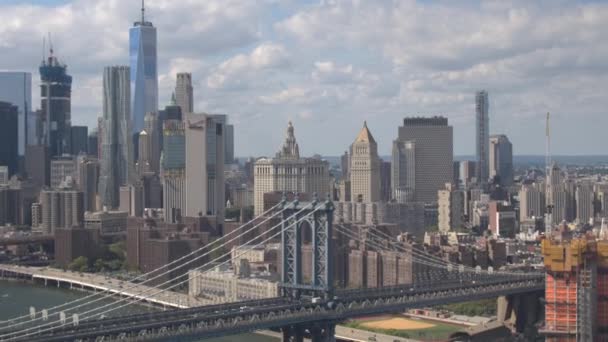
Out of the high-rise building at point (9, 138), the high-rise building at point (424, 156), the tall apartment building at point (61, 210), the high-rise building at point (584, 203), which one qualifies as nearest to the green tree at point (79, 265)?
the tall apartment building at point (61, 210)

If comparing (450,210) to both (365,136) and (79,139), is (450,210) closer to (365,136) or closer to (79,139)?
(365,136)

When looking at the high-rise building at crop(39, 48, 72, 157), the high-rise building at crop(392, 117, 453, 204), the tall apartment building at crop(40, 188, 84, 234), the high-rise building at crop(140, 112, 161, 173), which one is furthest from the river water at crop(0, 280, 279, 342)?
the high-rise building at crop(39, 48, 72, 157)

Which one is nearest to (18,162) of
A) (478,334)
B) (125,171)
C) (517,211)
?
(125,171)

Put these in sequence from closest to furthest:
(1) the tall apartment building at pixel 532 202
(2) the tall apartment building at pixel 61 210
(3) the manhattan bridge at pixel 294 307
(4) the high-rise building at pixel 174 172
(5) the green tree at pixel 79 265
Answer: (3) the manhattan bridge at pixel 294 307, (5) the green tree at pixel 79 265, (2) the tall apartment building at pixel 61 210, (4) the high-rise building at pixel 174 172, (1) the tall apartment building at pixel 532 202

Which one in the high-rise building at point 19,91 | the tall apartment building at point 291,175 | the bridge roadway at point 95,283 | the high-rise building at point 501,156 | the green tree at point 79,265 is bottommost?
the bridge roadway at point 95,283

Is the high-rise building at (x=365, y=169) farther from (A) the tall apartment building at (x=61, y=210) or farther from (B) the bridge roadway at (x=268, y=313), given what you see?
(B) the bridge roadway at (x=268, y=313)

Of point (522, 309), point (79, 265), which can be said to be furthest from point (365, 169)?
point (522, 309)

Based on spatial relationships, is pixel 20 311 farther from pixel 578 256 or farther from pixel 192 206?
pixel 192 206
